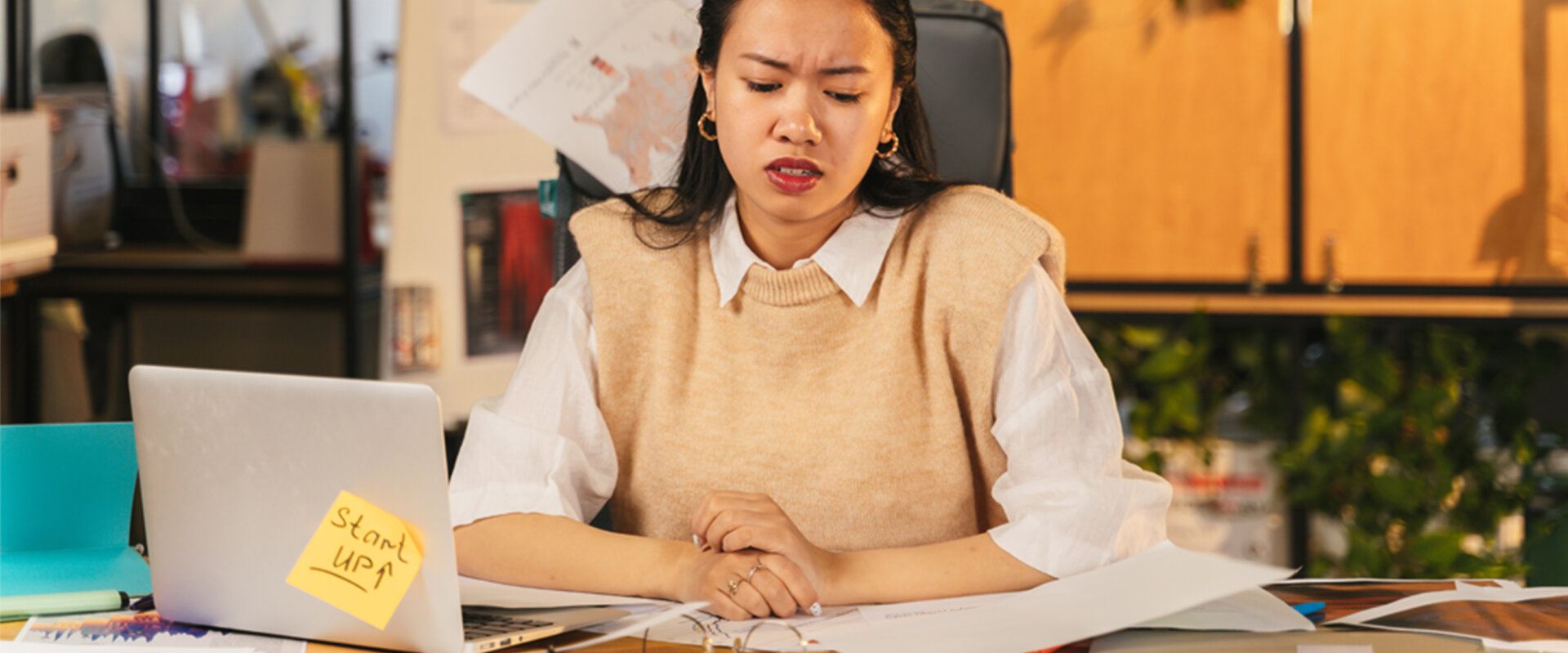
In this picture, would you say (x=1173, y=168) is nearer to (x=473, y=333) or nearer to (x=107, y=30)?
(x=473, y=333)

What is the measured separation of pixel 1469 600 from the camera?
94 cm

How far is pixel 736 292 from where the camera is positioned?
126cm

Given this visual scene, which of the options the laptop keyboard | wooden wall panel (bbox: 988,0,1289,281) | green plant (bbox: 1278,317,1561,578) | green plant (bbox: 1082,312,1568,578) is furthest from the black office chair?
green plant (bbox: 1278,317,1561,578)

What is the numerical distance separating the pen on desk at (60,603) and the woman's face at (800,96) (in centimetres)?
59

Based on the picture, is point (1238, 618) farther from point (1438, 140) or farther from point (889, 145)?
point (1438, 140)

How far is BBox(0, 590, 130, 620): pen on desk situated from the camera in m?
0.94

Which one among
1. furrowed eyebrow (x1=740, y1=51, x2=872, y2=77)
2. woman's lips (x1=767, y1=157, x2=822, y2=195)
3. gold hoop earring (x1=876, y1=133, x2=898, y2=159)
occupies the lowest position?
woman's lips (x1=767, y1=157, x2=822, y2=195)

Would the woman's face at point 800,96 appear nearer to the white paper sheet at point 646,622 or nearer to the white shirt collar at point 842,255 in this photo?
the white shirt collar at point 842,255

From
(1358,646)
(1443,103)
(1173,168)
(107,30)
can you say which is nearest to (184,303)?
(107,30)

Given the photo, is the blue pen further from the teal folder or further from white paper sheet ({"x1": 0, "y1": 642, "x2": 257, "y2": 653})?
the teal folder

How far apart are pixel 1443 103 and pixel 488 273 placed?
5.86 ft

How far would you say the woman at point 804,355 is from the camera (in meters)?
1.11

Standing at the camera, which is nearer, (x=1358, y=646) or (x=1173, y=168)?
(x=1358, y=646)

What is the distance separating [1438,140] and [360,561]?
195cm
